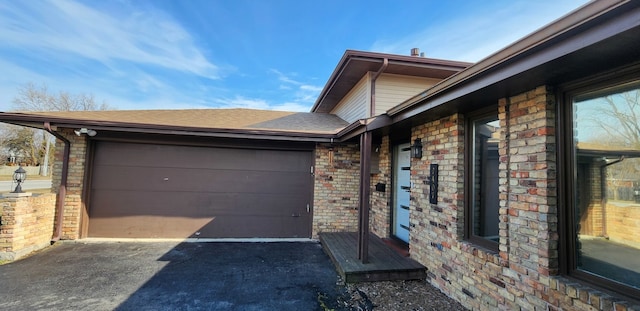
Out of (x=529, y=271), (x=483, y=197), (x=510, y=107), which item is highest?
(x=510, y=107)

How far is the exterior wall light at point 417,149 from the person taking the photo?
4.05 metres

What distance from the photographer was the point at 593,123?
80.8 inches

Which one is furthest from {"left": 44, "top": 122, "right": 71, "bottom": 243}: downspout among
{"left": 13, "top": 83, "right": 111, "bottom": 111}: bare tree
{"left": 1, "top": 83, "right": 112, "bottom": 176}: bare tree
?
{"left": 1, "top": 83, "right": 112, "bottom": 176}: bare tree

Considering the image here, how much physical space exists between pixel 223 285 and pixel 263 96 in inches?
725

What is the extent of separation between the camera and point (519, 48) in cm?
184

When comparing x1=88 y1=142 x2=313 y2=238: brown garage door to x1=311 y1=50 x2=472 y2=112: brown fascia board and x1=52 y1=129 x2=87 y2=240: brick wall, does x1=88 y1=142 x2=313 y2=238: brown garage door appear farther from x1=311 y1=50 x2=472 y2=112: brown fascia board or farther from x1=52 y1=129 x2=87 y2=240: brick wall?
x1=311 y1=50 x2=472 y2=112: brown fascia board

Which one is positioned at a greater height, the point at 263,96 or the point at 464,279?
the point at 263,96

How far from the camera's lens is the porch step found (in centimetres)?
368

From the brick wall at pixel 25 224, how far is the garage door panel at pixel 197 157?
3.76 ft

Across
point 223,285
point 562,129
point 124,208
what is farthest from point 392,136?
point 124,208

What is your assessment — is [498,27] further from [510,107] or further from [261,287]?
[261,287]

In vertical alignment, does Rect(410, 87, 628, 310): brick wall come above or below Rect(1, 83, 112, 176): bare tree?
below

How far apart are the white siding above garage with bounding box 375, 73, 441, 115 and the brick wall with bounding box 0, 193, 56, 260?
20.9 feet

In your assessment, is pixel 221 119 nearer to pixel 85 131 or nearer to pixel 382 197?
pixel 85 131
